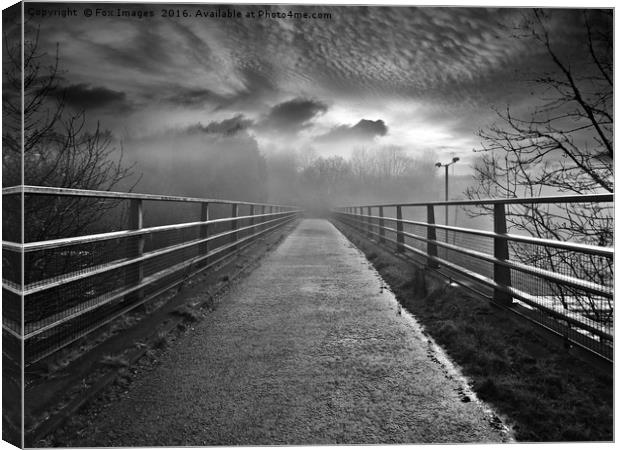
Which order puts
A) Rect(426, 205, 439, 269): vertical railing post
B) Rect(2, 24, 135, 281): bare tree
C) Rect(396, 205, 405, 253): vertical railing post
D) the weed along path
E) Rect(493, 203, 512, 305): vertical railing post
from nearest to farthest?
the weed along path
Rect(2, 24, 135, 281): bare tree
Rect(493, 203, 512, 305): vertical railing post
Rect(426, 205, 439, 269): vertical railing post
Rect(396, 205, 405, 253): vertical railing post

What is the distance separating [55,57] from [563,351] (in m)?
3.58

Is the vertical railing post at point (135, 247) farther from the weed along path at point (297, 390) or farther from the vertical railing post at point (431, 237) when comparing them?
the vertical railing post at point (431, 237)

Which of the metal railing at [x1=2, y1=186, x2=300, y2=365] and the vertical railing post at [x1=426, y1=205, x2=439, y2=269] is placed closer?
the metal railing at [x1=2, y1=186, x2=300, y2=365]

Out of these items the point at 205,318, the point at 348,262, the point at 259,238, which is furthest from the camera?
the point at 259,238

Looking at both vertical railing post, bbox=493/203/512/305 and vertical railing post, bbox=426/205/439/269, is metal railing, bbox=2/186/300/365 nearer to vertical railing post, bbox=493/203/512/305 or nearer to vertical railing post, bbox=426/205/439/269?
vertical railing post, bbox=493/203/512/305

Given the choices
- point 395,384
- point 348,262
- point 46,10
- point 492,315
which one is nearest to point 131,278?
point 46,10

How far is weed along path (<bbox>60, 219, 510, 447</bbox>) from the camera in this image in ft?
5.97

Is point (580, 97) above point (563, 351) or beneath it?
above

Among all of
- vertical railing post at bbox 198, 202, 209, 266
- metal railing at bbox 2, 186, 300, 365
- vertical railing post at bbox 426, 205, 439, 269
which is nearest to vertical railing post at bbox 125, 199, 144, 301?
metal railing at bbox 2, 186, 300, 365

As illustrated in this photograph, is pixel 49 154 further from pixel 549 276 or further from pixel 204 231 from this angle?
pixel 549 276

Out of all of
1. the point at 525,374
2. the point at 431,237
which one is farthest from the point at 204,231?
the point at 525,374

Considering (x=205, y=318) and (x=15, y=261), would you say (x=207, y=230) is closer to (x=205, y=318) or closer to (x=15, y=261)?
(x=205, y=318)

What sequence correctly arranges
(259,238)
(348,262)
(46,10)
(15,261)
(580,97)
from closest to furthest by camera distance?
(15,261) → (46,10) → (580,97) → (348,262) → (259,238)

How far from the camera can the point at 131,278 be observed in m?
3.25
